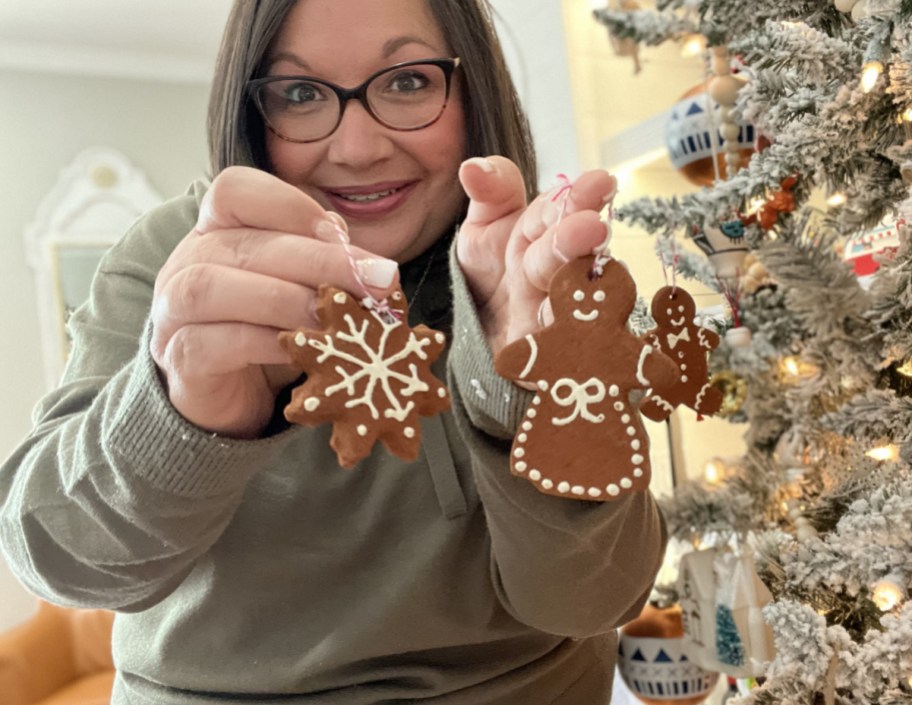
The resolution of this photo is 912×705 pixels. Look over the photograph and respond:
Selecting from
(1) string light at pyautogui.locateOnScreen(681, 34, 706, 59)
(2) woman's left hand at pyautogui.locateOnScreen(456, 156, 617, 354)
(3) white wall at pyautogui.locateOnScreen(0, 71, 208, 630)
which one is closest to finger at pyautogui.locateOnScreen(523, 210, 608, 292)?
(2) woman's left hand at pyautogui.locateOnScreen(456, 156, 617, 354)

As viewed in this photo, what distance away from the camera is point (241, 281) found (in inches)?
15.1

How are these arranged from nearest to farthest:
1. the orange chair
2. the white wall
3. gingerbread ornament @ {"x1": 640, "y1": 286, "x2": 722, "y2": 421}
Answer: gingerbread ornament @ {"x1": 640, "y1": 286, "x2": 722, "y2": 421} → the orange chair → the white wall

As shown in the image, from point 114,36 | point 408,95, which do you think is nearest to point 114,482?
point 408,95

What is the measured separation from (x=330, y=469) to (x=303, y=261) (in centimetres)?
31

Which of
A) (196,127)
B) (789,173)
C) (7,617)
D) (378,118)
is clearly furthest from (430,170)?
(196,127)

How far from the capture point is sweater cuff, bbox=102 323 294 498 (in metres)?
0.42

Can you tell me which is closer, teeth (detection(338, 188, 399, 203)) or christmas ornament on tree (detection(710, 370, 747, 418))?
teeth (detection(338, 188, 399, 203))

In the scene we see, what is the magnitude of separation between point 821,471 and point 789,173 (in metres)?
0.28

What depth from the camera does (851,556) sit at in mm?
568

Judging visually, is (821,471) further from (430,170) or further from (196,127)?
(196,127)

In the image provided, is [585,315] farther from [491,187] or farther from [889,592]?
[889,592]

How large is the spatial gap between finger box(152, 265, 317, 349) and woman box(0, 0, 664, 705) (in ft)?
0.04

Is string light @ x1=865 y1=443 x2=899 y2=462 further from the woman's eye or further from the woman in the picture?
the woman's eye

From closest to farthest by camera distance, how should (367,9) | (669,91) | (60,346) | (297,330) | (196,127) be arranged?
1. (297,330)
2. (367,9)
3. (669,91)
4. (60,346)
5. (196,127)
